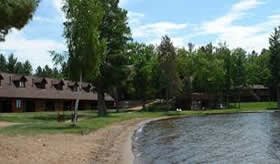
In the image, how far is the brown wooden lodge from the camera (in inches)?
2862

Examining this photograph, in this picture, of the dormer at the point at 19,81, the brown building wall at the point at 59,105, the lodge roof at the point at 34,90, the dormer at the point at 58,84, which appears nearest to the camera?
the lodge roof at the point at 34,90

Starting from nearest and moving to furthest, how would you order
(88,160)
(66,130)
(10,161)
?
(10,161) → (88,160) → (66,130)

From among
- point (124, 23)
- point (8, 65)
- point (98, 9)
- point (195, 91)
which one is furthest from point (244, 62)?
point (98, 9)

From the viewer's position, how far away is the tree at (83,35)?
1587 inches

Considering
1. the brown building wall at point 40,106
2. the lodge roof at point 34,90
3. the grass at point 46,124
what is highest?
the lodge roof at point 34,90

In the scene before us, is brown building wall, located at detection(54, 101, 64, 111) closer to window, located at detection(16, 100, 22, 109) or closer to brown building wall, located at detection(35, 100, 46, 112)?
brown building wall, located at detection(35, 100, 46, 112)

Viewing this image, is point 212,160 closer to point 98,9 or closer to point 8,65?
point 98,9

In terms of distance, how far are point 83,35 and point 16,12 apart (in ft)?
73.7

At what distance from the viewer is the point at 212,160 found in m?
24.4

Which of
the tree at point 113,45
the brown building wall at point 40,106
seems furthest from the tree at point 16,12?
the brown building wall at point 40,106

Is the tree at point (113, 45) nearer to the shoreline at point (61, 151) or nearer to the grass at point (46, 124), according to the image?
the grass at point (46, 124)

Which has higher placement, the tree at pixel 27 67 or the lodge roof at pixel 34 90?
the tree at pixel 27 67

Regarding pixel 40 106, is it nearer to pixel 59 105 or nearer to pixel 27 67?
pixel 59 105

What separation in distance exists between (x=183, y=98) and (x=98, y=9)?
73.2m
